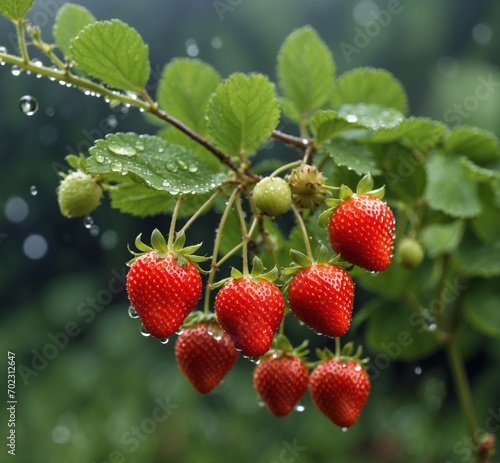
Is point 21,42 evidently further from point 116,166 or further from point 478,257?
point 478,257

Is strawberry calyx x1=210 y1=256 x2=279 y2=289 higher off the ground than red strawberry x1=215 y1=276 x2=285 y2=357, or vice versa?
strawberry calyx x1=210 y1=256 x2=279 y2=289

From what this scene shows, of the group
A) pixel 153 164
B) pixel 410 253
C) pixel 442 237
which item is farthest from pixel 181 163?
pixel 442 237

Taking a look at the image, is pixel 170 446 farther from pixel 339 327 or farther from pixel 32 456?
pixel 339 327

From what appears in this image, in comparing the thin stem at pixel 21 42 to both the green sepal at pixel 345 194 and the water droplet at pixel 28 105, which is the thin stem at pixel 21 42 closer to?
the water droplet at pixel 28 105

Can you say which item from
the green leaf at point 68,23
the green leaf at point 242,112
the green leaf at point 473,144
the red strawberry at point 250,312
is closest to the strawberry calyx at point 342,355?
the red strawberry at point 250,312

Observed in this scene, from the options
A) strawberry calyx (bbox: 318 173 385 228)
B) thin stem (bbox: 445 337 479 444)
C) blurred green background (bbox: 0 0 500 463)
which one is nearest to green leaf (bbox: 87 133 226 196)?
strawberry calyx (bbox: 318 173 385 228)

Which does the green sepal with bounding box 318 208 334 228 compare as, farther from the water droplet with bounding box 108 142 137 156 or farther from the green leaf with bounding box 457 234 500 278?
the green leaf with bounding box 457 234 500 278
